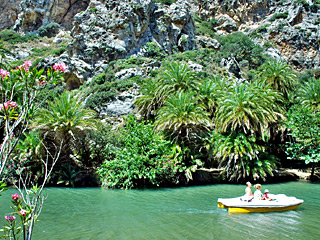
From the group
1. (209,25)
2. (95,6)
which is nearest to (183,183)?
(95,6)

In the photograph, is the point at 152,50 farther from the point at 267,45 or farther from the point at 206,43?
the point at 267,45

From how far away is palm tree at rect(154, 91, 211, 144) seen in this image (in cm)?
1703

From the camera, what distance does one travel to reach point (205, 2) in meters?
64.9

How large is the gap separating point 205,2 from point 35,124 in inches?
2380

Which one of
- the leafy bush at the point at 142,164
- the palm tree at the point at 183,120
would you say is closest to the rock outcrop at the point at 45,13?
the palm tree at the point at 183,120

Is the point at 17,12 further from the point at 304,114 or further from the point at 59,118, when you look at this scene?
the point at 304,114

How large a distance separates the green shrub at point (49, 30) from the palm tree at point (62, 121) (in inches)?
1868

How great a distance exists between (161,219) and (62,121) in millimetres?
10101

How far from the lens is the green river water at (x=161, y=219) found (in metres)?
7.12

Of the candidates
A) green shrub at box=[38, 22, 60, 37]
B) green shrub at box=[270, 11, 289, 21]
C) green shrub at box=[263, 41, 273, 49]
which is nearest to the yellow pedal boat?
green shrub at box=[263, 41, 273, 49]

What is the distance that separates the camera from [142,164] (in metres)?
15.5

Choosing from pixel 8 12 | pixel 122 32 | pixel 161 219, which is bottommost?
pixel 161 219

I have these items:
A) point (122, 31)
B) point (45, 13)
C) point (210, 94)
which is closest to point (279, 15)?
point (122, 31)

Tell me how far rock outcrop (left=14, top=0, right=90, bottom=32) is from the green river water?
57150 millimetres
